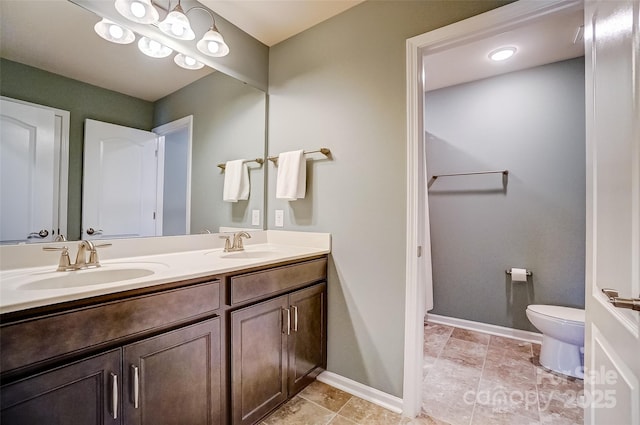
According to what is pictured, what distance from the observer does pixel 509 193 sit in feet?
7.95

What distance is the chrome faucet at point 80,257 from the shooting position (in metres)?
1.13

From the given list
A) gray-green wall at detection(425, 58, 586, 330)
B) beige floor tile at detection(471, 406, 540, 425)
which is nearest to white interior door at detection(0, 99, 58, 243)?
beige floor tile at detection(471, 406, 540, 425)

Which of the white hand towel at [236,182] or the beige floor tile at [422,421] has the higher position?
the white hand towel at [236,182]

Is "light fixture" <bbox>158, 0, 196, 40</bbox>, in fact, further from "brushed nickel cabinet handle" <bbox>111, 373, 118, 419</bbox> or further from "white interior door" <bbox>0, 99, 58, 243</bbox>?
"brushed nickel cabinet handle" <bbox>111, 373, 118, 419</bbox>

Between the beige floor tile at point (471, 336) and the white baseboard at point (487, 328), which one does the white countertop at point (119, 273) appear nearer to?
the beige floor tile at point (471, 336)

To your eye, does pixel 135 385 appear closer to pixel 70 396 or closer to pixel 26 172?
pixel 70 396

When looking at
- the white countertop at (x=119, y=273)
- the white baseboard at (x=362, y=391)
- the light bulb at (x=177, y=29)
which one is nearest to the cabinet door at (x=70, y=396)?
the white countertop at (x=119, y=273)

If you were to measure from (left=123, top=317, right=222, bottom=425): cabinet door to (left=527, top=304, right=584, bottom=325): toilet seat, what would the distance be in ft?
7.13

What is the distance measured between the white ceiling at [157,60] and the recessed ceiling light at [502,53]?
50mm

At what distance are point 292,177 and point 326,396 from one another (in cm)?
136

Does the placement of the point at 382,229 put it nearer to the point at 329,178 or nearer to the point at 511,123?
the point at 329,178

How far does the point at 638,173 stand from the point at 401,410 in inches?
57.6

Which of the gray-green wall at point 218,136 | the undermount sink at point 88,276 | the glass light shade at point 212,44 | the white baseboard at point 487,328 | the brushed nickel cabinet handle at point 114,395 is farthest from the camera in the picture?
the white baseboard at point 487,328

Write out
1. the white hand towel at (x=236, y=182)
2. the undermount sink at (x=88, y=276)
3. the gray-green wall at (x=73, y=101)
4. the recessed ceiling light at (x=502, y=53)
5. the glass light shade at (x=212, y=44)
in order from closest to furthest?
the undermount sink at (x=88, y=276)
the gray-green wall at (x=73, y=101)
the glass light shade at (x=212, y=44)
the white hand towel at (x=236, y=182)
the recessed ceiling light at (x=502, y=53)
